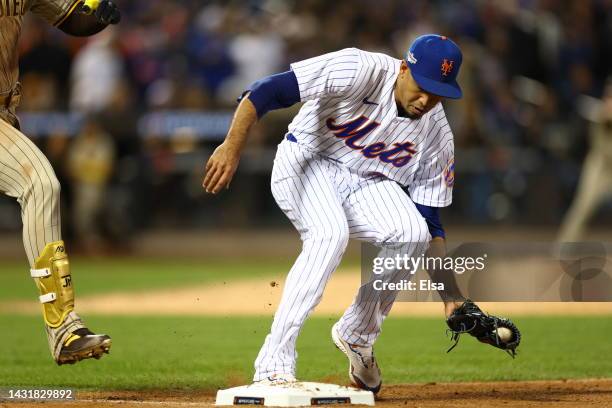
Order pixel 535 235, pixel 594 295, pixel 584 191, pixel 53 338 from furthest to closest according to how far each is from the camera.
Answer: pixel 535 235, pixel 584 191, pixel 594 295, pixel 53 338

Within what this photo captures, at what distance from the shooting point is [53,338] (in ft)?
17.1

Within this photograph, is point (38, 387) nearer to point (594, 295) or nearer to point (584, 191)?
point (594, 295)

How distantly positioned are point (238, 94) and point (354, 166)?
952cm

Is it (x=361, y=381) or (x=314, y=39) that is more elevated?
(x=314, y=39)

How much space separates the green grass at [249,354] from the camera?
6816mm

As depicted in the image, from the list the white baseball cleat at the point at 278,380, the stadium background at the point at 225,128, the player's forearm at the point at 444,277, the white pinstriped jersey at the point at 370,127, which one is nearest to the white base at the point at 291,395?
the white baseball cleat at the point at 278,380

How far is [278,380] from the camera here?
5.04 m

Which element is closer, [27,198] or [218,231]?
[27,198]

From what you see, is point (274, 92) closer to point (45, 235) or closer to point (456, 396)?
point (45, 235)

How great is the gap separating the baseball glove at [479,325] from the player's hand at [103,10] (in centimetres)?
225

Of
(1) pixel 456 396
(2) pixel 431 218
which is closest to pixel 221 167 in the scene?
(2) pixel 431 218

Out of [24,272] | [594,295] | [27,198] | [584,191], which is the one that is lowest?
[24,272]

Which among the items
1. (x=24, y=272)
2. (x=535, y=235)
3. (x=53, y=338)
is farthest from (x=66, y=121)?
(x=53, y=338)

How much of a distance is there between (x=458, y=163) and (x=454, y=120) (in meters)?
0.61
